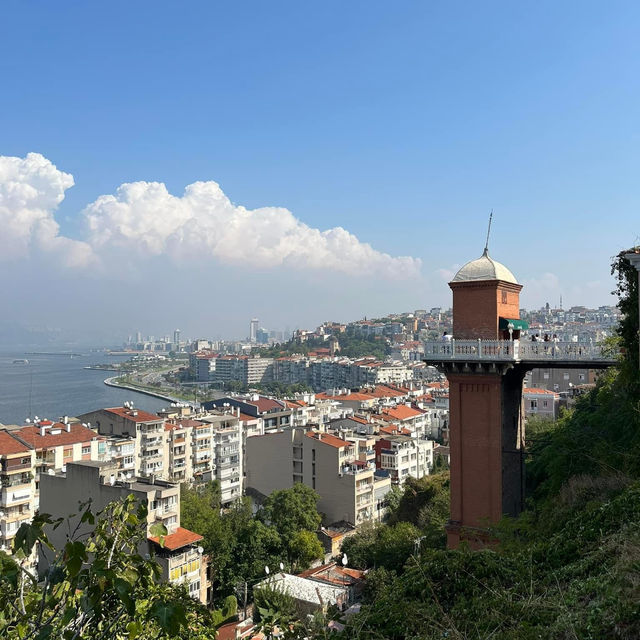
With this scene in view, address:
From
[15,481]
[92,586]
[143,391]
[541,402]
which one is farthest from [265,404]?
[143,391]

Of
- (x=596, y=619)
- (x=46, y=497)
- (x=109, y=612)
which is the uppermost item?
(x=109, y=612)

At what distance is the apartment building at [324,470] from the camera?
25.1 meters

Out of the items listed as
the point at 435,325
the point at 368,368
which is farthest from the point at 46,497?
the point at 435,325

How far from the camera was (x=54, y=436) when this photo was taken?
2525 cm

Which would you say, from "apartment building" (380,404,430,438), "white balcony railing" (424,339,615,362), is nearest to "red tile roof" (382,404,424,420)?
"apartment building" (380,404,430,438)

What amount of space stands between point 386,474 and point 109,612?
82.9 ft

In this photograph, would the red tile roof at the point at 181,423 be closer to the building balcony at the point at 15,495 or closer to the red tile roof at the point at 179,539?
the building balcony at the point at 15,495

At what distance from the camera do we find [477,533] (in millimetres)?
9320

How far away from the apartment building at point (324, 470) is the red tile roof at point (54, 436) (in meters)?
7.80

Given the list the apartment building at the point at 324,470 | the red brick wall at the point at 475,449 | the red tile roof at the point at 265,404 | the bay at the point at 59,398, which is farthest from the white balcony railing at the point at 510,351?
the bay at the point at 59,398

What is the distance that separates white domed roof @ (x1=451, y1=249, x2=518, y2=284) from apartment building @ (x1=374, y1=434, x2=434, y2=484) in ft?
66.3

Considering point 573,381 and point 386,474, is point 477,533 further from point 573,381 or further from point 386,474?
point 573,381

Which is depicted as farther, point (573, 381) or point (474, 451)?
point (573, 381)

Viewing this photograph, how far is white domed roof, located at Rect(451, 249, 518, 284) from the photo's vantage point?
9.55 meters
